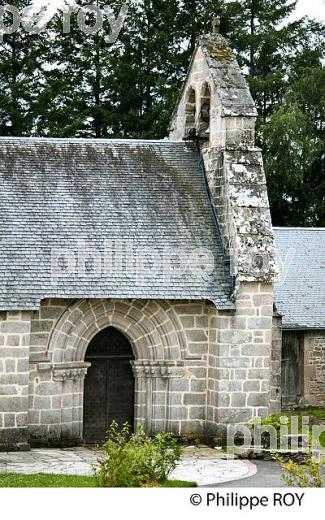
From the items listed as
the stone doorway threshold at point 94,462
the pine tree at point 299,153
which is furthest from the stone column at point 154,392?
the pine tree at point 299,153

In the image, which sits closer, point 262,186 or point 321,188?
point 262,186

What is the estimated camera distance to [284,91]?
147 feet

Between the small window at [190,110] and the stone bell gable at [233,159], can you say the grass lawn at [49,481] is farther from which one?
the small window at [190,110]

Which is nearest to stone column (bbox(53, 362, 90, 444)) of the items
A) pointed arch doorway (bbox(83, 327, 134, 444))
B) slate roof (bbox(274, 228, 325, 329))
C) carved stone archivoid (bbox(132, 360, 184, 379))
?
pointed arch doorway (bbox(83, 327, 134, 444))

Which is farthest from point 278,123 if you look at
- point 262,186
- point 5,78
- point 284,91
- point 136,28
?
point 262,186

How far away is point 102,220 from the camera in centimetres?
2208

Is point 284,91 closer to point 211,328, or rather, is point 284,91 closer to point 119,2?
point 119,2

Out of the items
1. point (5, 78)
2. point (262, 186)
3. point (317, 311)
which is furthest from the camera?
point (5, 78)

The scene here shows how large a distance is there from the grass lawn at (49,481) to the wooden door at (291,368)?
13.9m

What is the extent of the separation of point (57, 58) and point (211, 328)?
21.2 m

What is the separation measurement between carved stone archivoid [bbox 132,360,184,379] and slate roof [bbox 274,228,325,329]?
8.95m

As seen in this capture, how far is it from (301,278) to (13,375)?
1345 cm

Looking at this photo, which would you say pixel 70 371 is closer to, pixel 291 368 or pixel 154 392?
pixel 154 392

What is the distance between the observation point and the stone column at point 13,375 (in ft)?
66.9
